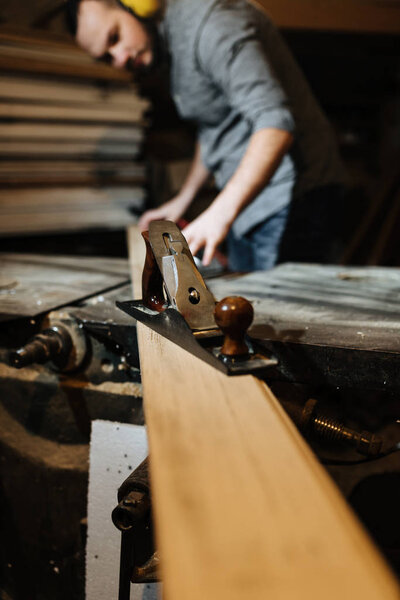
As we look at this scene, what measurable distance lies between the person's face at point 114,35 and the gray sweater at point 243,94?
147 mm

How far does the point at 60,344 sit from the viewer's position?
1293 mm

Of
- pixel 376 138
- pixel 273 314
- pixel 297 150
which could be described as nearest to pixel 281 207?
pixel 297 150

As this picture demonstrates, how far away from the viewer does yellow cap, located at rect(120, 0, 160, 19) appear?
2.08 meters

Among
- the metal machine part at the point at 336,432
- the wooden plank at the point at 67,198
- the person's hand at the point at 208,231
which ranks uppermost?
the person's hand at the point at 208,231

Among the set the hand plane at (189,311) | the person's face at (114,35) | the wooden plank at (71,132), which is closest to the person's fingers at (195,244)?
the hand plane at (189,311)

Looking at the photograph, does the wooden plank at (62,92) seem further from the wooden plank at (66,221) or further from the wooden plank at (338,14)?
the wooden plank at (338,14)

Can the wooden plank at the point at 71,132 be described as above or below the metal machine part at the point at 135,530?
above

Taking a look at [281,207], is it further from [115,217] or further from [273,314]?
[115,217]

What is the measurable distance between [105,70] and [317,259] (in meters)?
2.23

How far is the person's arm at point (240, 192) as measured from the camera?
5.65 feet

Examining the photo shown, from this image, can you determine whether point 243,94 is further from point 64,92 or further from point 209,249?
point 64,92

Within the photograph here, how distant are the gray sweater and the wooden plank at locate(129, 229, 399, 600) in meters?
1.50

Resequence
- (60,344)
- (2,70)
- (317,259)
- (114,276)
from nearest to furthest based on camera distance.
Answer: (60,344), (114,276), (317,259), (2,70)

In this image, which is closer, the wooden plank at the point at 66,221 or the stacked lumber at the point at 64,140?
the stacked lumber at the point at 64,140
